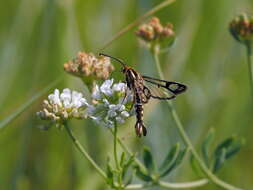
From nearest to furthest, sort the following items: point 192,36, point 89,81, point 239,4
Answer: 1. point 89,81
2. point 192,36
3. point 239,4

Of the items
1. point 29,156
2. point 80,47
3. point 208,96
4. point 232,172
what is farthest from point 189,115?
point 29,156

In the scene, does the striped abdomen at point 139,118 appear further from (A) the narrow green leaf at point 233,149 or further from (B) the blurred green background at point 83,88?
(B) the blurred green background at point 83,88

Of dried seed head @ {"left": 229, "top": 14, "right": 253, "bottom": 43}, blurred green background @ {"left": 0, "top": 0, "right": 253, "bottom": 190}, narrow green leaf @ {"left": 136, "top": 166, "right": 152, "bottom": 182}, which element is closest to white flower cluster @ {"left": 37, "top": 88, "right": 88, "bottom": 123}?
narrow green leaf @ {"left": 136, "top": 166, "right": 152, "bottom": 182}

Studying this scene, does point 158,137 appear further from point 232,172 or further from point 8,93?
point 8,93

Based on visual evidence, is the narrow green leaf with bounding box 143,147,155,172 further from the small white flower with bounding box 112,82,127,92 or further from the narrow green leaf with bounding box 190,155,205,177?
the small white flower with bounding box 112,82,127,92

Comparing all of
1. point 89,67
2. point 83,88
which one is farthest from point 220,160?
point 83,88

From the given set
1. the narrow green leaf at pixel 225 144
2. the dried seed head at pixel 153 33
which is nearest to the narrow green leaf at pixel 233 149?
the narrow green leaf at pixel 225 144
